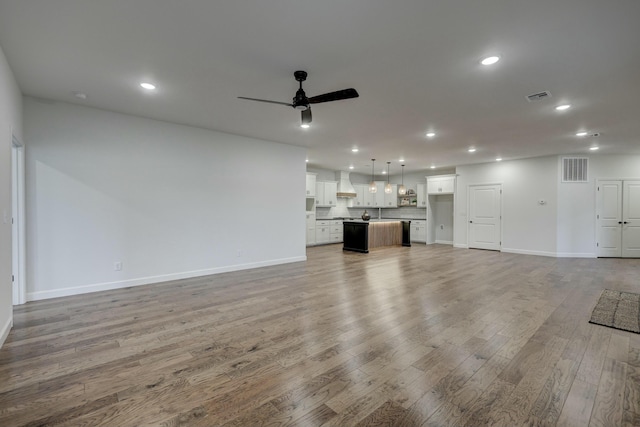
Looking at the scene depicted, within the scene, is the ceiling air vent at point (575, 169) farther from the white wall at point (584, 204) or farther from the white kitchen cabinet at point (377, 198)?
the white kitchen cabinet at point (377, 198)

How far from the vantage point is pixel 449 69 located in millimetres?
3092

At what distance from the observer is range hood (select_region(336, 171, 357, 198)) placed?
10984 millimetres

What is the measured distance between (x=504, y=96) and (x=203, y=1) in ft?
11.9

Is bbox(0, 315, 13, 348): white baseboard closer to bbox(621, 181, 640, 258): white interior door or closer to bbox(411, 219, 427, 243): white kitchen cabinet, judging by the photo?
bbox(411, 219, 427, 243): white kitchen cabinet

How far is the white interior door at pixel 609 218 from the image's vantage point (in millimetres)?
7711

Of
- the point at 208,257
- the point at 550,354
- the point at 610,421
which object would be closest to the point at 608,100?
the point at 550,354

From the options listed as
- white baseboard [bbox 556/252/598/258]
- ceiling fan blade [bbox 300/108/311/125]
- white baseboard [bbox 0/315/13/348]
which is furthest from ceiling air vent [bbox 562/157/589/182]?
white baseboard [bbox 0/315/13/348]

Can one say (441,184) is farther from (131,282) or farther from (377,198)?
(131,282)

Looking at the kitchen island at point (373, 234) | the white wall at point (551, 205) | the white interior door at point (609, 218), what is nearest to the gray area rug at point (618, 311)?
the white wall at point (551, 205)

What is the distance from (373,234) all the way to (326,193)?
2324 mm

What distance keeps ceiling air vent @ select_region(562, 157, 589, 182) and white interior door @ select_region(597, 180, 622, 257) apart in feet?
1.58

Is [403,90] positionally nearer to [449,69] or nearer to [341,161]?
[449,69]

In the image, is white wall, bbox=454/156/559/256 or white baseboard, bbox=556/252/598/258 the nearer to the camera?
white baseboard, bbox=556/252/598/258

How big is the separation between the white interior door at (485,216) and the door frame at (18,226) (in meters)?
10.5
